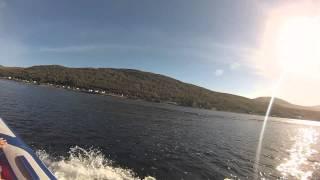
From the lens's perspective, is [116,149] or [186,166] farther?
[116,149]

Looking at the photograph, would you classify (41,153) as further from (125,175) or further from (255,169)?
(255,169)

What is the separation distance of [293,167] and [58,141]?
1398 inches

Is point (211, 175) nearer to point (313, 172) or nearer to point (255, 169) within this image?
point (255, 169)

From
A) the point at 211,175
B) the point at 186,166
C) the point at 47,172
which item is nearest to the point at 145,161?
the point at 186,166

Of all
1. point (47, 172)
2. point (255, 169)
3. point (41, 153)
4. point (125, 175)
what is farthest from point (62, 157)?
point (255, 169)

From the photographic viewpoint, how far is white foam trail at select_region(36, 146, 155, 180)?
2230 cm

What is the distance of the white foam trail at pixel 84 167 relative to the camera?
73.2ft

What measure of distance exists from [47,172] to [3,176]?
1222mm

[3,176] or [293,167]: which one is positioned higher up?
[3,176]

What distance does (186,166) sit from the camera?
105 feet

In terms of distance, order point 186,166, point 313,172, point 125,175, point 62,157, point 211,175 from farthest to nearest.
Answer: point 313,172 → point 186,166 → point 211,175 → point 62,157 → point 125,175

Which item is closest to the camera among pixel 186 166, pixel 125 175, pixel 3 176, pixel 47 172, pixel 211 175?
pixel 3 176

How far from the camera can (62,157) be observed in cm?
2753

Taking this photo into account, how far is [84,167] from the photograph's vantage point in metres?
24.6
